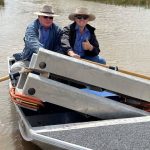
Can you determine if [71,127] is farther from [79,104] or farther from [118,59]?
[118,59]

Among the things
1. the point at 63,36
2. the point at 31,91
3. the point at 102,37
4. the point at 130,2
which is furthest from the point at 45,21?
the point at 130,2

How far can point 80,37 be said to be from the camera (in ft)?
18.5

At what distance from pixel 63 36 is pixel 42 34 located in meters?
0.31

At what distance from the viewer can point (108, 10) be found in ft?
64.3

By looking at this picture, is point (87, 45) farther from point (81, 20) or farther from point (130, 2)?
point (130, 2)

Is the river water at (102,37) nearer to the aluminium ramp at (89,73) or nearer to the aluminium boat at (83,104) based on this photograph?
the aluminium boat at (83,104)

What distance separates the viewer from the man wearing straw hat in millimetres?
5379

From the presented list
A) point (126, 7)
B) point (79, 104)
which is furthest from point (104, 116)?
point (126, 7)

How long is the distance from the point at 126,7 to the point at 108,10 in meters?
2.42

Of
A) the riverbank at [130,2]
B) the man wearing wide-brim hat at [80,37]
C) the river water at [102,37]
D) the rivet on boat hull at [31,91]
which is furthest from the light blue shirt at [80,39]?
the riverbank at [130,2]

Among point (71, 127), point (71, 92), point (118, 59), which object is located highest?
point (71, 92)

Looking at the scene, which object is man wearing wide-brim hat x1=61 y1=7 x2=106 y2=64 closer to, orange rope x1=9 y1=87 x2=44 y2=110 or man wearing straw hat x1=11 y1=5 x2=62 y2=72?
man wearing straw hat x1=11 y1=5 x2=62 y2=72

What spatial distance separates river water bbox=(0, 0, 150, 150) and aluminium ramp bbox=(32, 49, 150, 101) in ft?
5.10

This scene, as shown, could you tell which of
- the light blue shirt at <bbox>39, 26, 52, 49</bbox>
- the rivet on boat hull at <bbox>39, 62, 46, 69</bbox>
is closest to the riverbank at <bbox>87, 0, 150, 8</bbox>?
the light blue shirt at <bbox>39, 26, 52, 49</bbox>
